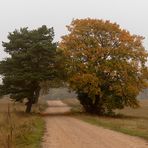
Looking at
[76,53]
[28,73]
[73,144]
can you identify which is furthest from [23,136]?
[76,53]

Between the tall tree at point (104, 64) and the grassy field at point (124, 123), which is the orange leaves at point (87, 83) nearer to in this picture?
the tall tree at point (104, 64)

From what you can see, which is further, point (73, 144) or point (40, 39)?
point (40, 39)

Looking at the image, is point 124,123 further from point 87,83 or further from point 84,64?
point 84,64

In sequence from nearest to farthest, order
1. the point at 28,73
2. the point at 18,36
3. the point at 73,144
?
the point at 73,144, the point at 28,73, the point at 18,36

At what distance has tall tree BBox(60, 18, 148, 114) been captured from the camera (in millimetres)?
54281

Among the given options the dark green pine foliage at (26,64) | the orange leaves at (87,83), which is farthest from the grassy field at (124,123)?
the dark green pine foliage at (26,64)

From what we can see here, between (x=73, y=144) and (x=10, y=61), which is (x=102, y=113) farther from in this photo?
(x=73, y=144)

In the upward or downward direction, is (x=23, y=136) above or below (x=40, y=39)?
below

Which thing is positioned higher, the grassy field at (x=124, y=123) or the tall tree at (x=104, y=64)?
the tall tree at (x=104, y=64)

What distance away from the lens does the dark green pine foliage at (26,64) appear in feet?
175

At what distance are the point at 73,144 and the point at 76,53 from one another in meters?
35.5

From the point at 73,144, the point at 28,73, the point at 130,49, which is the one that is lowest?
the point at 73,144

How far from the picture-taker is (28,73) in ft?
173

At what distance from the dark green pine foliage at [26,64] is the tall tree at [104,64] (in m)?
2.60
